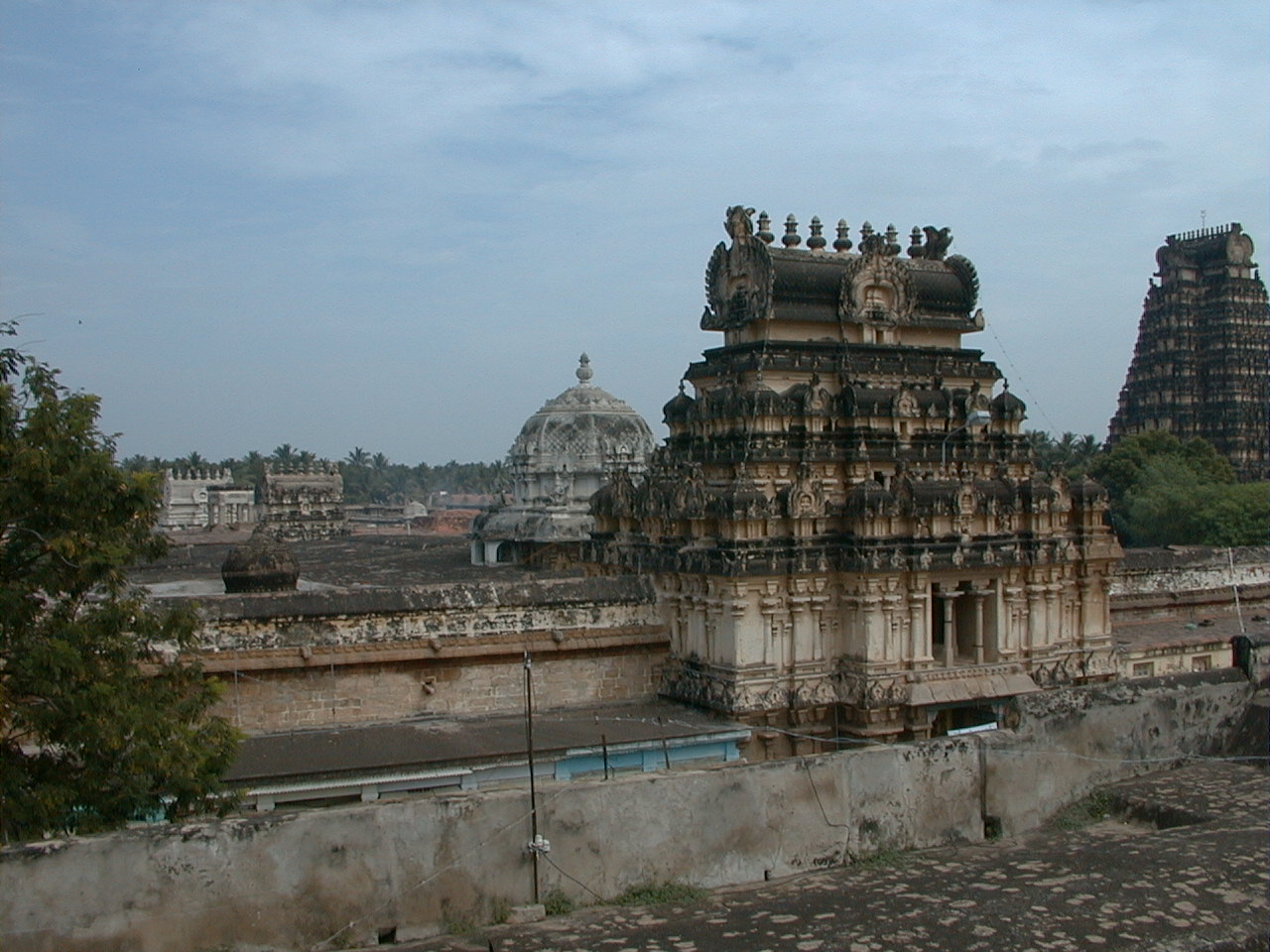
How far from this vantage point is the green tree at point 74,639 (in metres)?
9.99

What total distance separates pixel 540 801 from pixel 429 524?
78709mm

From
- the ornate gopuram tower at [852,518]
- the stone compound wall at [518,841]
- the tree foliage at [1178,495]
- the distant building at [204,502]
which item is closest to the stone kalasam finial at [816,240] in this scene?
the ornate gopuram tower at [852,518]

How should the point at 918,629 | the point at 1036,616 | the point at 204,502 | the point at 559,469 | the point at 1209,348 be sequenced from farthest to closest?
the point at 204,502 → the point at 1209,348 → the point at 559,469 → the point at 1036,616 → the point at 918,629

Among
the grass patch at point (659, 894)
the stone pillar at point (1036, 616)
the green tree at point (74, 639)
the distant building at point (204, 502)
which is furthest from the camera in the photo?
the distant building at point (204, 502)

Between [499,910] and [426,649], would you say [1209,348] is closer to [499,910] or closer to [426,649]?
[426,649]

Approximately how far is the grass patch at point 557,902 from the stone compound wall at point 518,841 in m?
0.05

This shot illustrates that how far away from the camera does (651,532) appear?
21000 millimetres

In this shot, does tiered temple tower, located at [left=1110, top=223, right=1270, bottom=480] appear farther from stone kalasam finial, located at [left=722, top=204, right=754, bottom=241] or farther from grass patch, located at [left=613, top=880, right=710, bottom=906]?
grass patch, located at [left=613, top=880, right=710, bottom=906]

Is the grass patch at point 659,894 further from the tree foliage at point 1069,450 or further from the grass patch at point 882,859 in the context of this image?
the tree foliage at point 1069,450

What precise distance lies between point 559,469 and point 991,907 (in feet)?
100

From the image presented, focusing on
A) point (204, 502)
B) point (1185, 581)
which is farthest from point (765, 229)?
point (204, 502)

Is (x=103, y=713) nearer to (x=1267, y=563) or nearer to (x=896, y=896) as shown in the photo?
(x=896, y=896)

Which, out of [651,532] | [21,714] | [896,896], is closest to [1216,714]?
[896,896]

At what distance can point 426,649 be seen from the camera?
60.3 ft
